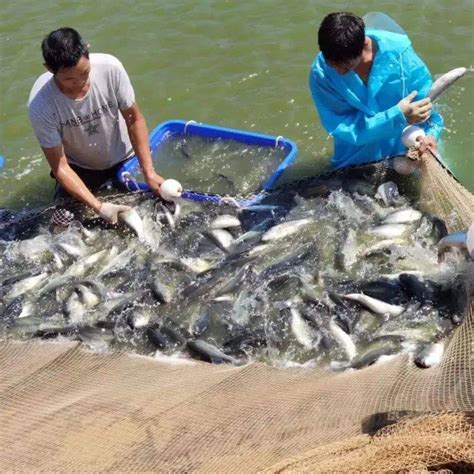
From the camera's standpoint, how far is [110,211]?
235 inches

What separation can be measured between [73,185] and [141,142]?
78 centimetres

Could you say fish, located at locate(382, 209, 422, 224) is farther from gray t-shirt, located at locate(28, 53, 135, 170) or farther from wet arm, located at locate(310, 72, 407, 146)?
gray t-shirt, located at locate(28, 53, 135, 170)

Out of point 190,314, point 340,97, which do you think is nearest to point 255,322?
point 190,314

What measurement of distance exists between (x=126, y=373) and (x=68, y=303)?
1.59 metres

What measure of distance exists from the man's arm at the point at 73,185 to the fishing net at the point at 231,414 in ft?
6.20

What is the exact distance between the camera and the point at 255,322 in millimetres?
5109

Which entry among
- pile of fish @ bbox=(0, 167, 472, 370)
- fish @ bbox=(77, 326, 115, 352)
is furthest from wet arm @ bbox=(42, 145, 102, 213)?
fish @ bbox=(77, 326, 115, 352)

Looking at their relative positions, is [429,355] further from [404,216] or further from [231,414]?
[404,216]

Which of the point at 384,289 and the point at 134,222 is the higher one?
the point at 134,222

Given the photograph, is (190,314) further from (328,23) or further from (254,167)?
(328,23)

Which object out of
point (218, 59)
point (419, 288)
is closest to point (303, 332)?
point (419, 288)

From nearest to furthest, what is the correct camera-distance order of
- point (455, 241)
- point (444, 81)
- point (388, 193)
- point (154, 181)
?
point (455, 241) < point (444, 81) < point (388, 193) < point (154, 181)

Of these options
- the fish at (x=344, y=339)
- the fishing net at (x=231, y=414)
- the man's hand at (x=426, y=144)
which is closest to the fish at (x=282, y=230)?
the fish at (x=344, y=339)

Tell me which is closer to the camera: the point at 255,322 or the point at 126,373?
the point at 126,373
